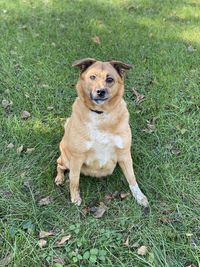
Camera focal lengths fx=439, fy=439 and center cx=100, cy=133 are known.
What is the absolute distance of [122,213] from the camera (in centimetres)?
352

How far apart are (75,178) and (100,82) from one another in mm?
858

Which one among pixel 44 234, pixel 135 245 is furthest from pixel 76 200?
pixel 135 245

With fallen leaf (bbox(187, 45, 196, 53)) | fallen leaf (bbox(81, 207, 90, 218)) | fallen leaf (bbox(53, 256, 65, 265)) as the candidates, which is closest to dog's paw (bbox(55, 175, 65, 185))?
fallen leaf (bbox(81, 207, 90, 218))

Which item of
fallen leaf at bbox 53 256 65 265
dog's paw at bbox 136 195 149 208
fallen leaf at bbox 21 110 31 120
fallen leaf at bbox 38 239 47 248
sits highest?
fallen leaf at bbox 38 239 47 248

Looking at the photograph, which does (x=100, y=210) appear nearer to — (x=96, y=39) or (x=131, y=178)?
(x=131, y=178)

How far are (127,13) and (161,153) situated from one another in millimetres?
3449

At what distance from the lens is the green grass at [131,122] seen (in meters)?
3.23

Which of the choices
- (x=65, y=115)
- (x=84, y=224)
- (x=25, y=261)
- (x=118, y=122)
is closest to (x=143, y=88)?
(x=65, y=115)

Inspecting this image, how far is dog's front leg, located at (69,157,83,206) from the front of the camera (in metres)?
3.49

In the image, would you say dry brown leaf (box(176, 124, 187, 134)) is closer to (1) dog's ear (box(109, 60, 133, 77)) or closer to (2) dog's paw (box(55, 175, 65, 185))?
(1) dog's ear (box(109, 60, 133, 77))

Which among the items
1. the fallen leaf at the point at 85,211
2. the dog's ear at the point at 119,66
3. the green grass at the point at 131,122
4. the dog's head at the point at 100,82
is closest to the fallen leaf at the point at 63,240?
the green grass at the point at 131,122

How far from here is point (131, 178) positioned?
366 cm

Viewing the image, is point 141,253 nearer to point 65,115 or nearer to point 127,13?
point 65,115

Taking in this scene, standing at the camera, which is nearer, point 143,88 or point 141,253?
point 141,253
